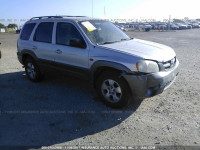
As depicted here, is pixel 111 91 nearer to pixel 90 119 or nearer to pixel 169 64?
pixel 90 119

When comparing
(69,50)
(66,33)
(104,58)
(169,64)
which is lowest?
(169,64)

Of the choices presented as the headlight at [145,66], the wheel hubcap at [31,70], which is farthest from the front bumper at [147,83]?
the wheel hubcap at [31,70]

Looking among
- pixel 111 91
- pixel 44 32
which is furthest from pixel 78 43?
pixel 44 32

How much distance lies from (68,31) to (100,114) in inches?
86.5

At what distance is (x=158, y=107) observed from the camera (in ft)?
14.2

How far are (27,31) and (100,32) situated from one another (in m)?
2.71

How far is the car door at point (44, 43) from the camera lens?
5.32 meters

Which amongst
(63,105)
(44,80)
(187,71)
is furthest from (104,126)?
(187,71)

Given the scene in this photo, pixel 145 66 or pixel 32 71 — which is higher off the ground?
pixel 145 66

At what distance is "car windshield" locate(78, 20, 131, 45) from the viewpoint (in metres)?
4.54

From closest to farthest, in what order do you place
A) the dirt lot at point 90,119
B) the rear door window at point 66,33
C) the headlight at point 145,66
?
the dirt lot at point 90,119 → the headlight at point 145,66 → the rear door window at point 66,33

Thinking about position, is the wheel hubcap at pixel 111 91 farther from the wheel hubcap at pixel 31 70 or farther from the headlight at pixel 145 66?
the wheel hubcap at pixel 31 70

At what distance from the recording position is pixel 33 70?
6.16 metres

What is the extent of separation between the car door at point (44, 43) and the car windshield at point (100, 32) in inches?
43.5
